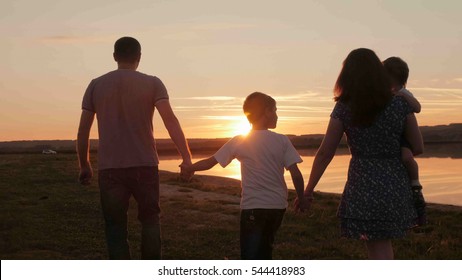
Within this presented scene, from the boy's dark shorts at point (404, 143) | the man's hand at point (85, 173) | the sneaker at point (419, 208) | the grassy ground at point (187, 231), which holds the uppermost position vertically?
the boy's dark shorts at point (404, 143)

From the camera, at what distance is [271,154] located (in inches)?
227

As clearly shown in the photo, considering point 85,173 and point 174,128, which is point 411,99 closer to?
point 174,128

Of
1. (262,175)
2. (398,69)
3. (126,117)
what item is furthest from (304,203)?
(126,117)

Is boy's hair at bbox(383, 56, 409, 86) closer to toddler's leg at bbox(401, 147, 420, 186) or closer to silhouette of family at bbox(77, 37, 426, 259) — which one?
silhouette of family at bbox(77, 37, 426, 259)

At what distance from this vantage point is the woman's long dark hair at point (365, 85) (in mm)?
5297

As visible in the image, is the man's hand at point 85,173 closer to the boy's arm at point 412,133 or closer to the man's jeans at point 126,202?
the man's jeans at point 126,202

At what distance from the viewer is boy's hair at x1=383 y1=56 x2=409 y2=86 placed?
6480mm

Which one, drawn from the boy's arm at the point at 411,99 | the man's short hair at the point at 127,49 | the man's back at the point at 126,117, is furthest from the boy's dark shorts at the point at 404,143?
the man's short hair at the point at 127,49

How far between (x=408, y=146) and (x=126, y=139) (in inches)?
96.9

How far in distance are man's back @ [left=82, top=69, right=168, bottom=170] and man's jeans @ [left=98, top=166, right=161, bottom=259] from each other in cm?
9

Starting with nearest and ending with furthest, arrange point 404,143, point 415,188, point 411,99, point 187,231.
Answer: point 404,143
point 415,188
point 411,99
point 187,231

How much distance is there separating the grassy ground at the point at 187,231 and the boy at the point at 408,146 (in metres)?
4.06
